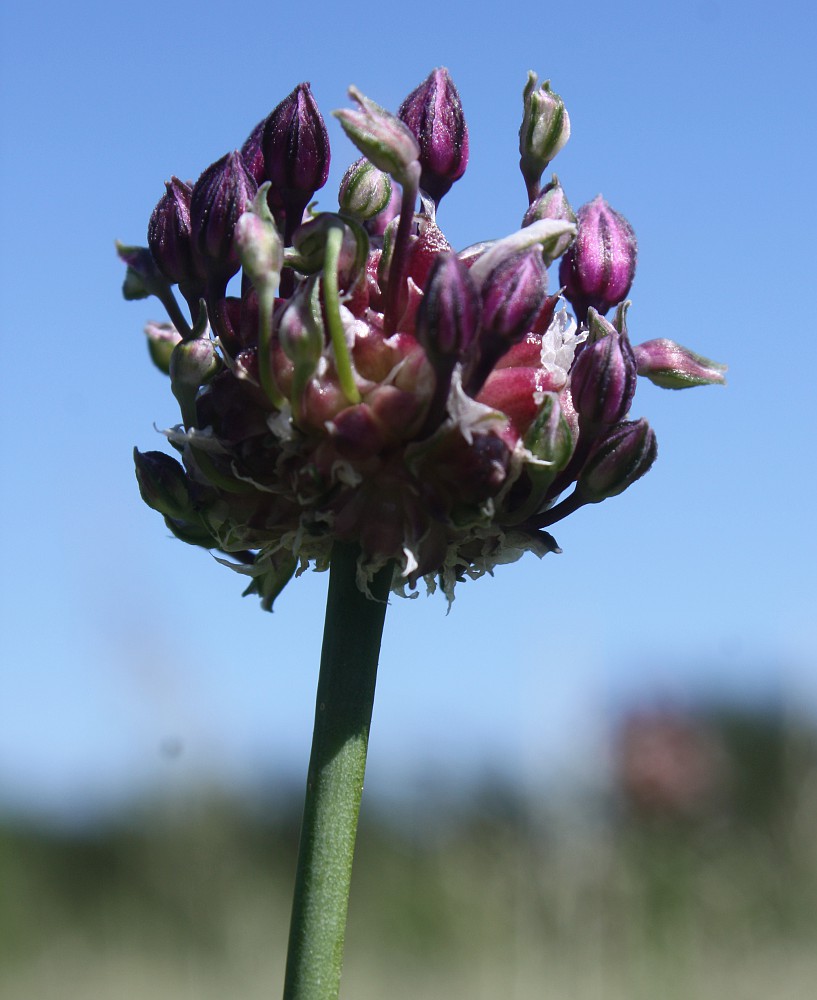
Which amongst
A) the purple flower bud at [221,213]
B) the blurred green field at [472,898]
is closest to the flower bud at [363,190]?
the purple flower bud at [221,213]

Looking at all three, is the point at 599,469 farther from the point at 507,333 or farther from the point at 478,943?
the point at 478,943

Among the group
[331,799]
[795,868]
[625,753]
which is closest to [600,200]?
[331,799]

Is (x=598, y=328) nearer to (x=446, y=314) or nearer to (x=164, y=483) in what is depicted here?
(x=446, y=314)

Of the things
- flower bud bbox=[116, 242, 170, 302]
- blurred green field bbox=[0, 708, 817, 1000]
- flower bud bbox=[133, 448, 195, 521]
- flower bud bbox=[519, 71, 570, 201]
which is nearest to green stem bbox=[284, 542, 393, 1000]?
flower bud bbox=[133, 448, 195, 521]

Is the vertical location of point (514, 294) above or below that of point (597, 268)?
below

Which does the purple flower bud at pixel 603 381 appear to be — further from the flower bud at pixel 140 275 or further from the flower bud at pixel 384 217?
the flower bud at pixel 140 275

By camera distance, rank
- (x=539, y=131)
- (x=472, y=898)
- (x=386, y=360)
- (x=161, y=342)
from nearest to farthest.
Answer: (x=386, y=360), (x=539, y=131), (x=161, y=342), (x=472, y=898)

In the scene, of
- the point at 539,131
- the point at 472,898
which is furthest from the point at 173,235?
the point at 472,898
